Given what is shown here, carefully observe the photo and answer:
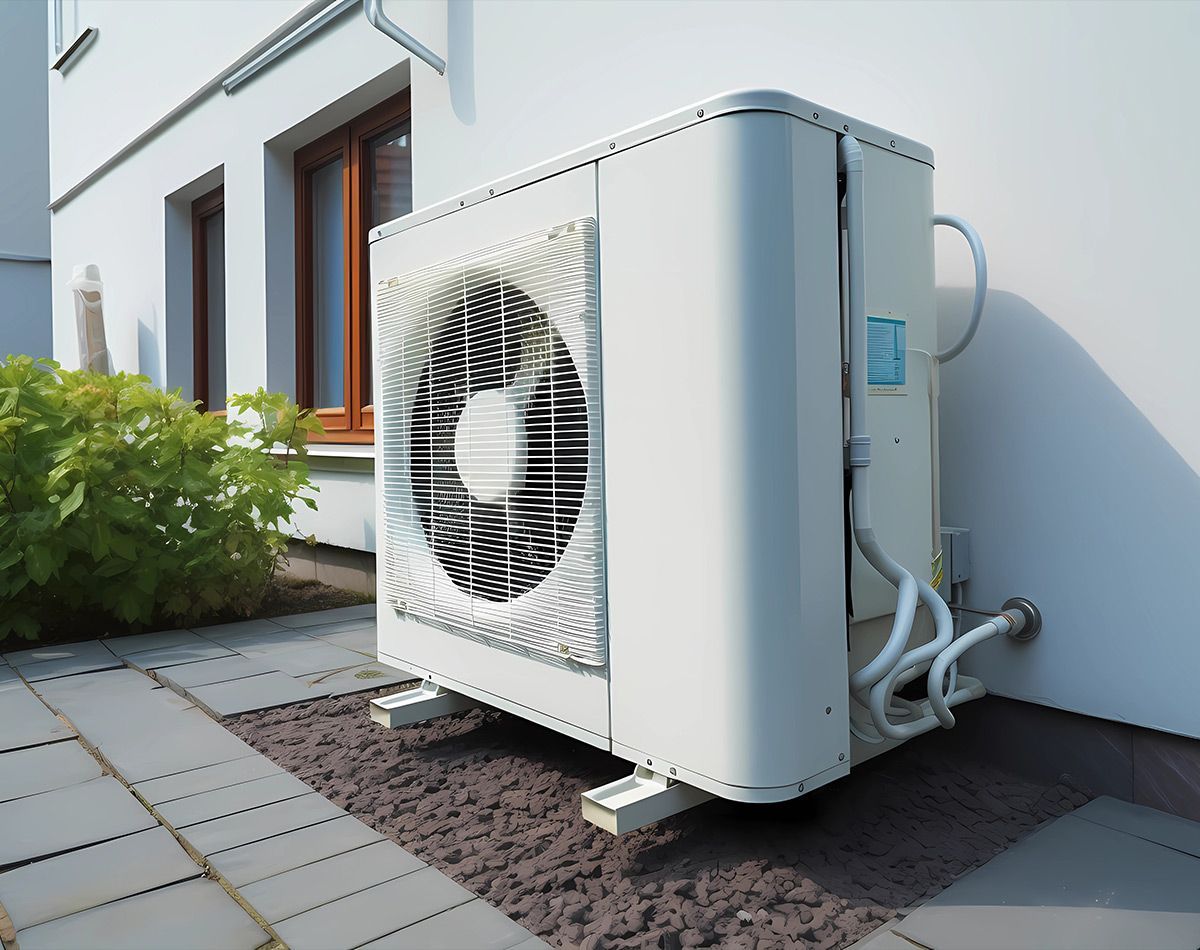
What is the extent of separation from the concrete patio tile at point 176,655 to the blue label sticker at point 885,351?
2.33 m

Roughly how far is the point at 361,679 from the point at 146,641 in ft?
3.60

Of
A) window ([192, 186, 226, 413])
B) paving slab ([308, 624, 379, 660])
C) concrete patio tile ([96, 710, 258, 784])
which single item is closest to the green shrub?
paving slab ([308, 624, 379, 660])

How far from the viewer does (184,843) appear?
5.22 feet

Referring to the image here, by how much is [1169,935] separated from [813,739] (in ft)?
1.71

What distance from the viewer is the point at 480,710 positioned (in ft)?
7.58

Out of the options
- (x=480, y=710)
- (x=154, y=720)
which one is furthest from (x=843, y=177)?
(x=154, y=720)

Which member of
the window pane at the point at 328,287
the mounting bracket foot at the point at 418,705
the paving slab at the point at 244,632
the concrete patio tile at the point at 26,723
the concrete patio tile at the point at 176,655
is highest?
the window pane at the point at 328,287

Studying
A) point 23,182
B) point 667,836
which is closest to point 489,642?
point 667,836

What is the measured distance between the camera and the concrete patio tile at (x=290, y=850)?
1.47m

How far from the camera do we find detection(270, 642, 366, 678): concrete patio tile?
110 inches

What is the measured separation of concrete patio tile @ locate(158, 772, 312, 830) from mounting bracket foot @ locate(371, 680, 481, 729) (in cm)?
24

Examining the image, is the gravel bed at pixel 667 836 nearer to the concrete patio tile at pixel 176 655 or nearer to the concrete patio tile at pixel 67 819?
the concrete patio tile at pixel 67 819

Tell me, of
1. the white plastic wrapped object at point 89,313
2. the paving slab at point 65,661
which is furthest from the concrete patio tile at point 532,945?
the white plastic wrapped object at point 89,313

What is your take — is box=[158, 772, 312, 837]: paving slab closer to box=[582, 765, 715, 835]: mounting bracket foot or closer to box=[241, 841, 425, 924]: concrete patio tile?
box=[241, 841, 425, 924]: concrete patio tile
